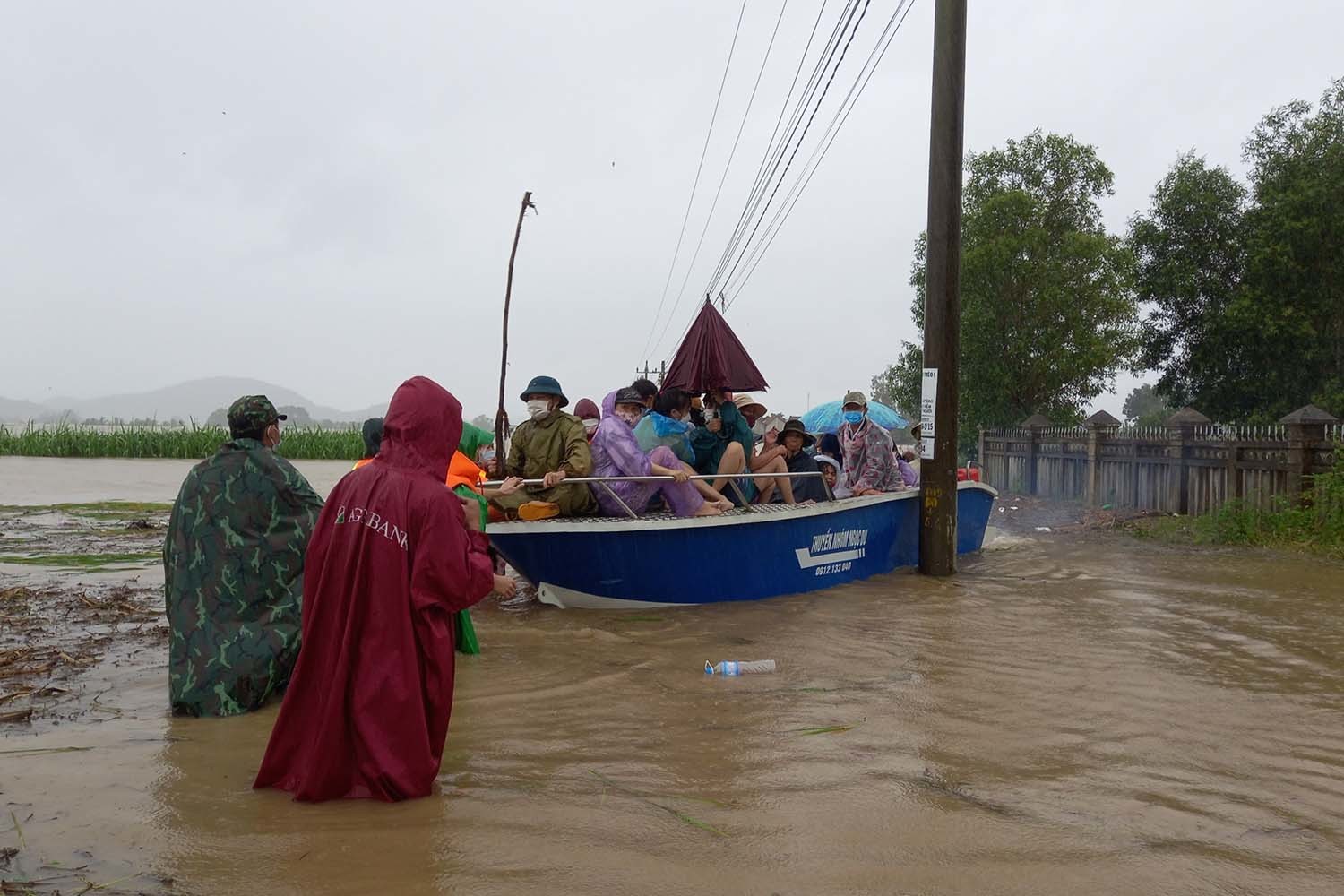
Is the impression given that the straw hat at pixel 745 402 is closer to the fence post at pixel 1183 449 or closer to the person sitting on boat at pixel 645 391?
the person sitting on boat at pixel 645 391

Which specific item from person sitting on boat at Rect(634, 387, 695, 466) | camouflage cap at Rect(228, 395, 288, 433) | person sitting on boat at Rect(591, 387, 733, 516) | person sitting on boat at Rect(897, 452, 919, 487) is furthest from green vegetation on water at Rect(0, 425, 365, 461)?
camouflage cap at Rect(228, 395, 288, 433)

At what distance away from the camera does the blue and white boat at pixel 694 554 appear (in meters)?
7.46

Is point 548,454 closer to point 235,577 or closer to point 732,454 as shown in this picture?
point 732,454

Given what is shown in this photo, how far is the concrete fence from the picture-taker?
39.2 ft

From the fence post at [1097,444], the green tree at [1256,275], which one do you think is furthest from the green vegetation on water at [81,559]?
the green tree at [1256,275]

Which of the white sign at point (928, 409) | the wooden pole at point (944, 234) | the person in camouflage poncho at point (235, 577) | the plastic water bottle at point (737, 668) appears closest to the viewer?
the person in camouflage poncho at point (235, 577)

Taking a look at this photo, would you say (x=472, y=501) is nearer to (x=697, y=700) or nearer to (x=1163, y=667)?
(x=697, y=700)

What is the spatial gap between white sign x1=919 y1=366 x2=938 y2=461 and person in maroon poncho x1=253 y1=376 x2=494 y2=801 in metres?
6.43

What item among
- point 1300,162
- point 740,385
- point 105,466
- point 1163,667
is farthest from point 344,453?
point 1163,667

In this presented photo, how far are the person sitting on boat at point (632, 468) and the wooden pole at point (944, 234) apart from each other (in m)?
2.38

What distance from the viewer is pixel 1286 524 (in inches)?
467

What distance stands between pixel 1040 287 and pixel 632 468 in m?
17.2

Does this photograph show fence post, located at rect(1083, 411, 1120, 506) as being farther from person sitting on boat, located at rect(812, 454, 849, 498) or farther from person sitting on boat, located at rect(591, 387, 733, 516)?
person sitting on boat, located at rect(591, 387, 733, 516)

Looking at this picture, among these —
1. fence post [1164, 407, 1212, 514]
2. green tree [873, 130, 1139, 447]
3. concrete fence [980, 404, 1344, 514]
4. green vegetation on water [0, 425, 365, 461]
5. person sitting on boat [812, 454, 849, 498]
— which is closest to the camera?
person sitting on boat [812, 454, 849, 498]
